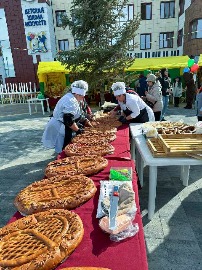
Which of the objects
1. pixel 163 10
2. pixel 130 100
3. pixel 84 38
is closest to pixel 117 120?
pixel 130 100

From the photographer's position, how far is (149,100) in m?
5.55

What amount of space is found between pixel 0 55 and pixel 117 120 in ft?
59.8

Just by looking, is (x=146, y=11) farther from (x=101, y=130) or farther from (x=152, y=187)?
(x=152, y=187)

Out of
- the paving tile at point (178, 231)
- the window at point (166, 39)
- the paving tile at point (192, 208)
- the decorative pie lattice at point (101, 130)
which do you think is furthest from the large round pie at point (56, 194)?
the window at point (166, 39)

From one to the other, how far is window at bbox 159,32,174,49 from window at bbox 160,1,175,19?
4.61 feet

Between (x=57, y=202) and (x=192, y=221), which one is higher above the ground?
(x=57, y=202)

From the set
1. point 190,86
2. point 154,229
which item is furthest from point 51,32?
point 154,229

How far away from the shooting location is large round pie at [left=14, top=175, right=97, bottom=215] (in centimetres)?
145

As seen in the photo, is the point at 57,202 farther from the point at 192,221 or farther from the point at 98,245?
the point at 192,221

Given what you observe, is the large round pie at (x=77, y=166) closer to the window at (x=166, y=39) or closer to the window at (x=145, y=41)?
the window at (x=145, y=41)

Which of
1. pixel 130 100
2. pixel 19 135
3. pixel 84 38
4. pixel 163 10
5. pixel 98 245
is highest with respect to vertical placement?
pixel 163 10

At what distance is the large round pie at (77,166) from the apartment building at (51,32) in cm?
1617

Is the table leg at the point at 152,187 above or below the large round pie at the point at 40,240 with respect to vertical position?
below

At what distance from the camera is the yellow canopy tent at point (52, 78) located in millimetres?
11019
